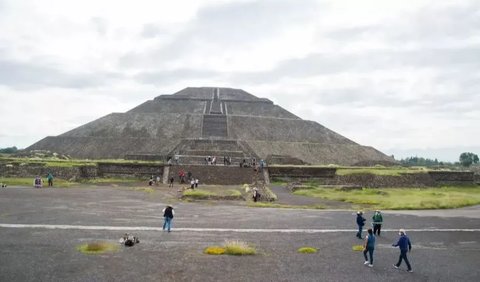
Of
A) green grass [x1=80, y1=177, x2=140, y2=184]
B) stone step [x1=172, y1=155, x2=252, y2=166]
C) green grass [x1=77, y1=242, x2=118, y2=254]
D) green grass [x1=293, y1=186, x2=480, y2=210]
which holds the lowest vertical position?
green grass [x1=77, y1=242, x2=118, y2=254]

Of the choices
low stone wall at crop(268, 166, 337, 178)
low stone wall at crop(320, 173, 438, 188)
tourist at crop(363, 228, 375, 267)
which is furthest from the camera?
low stone wall at crop(268, 166, 337, 178)

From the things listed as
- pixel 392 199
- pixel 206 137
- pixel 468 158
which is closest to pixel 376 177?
pixel 392 199

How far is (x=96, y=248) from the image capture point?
14.8 meters

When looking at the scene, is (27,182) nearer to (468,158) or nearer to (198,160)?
(198,160)

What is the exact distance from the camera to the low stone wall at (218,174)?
4194cm

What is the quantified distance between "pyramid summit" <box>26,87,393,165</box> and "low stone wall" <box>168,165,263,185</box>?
17.7 ft

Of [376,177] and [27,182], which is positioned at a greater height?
[376,177]

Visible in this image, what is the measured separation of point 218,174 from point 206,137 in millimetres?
18150

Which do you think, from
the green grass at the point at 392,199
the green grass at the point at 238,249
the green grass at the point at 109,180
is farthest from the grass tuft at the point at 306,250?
the green grass at the point at 109,180

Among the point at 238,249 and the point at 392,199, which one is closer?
the point at 238,249

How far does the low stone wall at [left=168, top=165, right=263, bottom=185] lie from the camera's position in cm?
4194

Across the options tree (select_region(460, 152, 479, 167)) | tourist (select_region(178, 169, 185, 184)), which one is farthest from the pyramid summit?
tree (select_region(460, 152, 479, 167))

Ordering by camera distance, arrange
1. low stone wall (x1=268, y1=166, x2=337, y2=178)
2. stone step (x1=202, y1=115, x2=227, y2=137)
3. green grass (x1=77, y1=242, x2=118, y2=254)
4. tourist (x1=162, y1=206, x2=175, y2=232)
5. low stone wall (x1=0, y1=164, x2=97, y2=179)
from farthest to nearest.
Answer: stone step (x1=202, y1=115, x2=227, y2=137)
low stone wall (x1=268, y1=166, x2=337, y2=178)
low stone wall (x1=0, y1=164, x2=97, y2=179)
tourist (x1=162, y1=206, x2=175, y2=232)
green grass (x1=77, y1=242, x2=118, y2=254)

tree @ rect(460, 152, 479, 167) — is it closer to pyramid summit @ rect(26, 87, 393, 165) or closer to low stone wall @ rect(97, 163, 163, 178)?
pyramid summit @ rect(26, 87, 393, 165)
